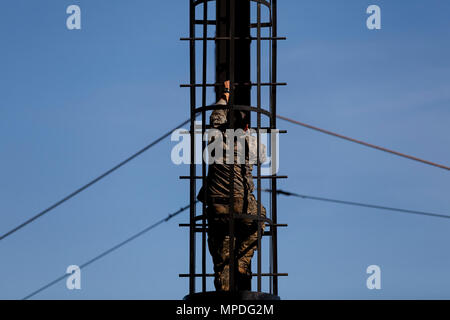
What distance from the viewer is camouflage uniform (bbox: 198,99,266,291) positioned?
23.7 m

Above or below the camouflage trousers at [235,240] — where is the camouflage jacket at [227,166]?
above

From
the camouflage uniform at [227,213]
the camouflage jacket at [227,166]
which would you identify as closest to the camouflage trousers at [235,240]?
the camouflage uniform at [227,213]

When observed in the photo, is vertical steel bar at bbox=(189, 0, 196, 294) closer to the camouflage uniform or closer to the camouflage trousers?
the camouflage uniform

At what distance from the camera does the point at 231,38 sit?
23.3 meters

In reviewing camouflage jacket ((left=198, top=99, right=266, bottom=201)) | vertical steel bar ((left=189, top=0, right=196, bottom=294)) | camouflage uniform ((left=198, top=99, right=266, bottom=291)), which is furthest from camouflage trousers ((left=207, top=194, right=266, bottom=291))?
vertical steel bar ((left=189, top=0, right=196, bottom=294))

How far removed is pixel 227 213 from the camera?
2361cm

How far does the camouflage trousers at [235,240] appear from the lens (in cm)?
2366

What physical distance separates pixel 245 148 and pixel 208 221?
5.22 feet

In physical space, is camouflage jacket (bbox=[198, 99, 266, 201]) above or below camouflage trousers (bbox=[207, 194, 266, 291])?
above

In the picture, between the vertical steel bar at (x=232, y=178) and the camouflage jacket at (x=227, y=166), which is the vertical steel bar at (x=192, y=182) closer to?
the camouflage jacket at (x=227, y=166)

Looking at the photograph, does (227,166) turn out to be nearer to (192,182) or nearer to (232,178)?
(232,178)
